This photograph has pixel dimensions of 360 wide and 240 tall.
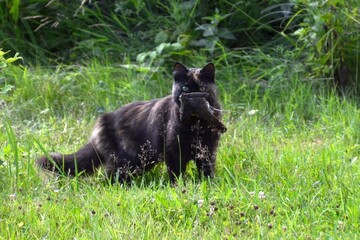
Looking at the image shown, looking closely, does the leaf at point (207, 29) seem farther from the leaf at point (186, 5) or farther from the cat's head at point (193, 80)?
the cat's head at point (193, 80)

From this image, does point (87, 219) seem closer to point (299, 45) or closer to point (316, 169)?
point (316, 169)

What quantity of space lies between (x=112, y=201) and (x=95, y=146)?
1125 millimetres

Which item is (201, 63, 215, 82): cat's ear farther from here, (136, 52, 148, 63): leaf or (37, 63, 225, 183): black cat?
(136, 52, 148, 63): leaf

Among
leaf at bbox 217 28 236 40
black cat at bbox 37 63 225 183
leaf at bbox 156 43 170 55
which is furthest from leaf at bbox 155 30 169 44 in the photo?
black cat at bbox 37 63 225 183

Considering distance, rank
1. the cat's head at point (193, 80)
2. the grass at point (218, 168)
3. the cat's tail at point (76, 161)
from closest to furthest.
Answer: the grass at point (218, 168), the cat's head at point (193, 80), the cat's tail at point (76, 161)

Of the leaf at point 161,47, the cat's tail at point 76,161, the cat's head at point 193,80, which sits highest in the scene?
the cat's head at point 193,80

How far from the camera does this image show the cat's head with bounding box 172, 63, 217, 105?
538cm

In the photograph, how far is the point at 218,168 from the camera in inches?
220

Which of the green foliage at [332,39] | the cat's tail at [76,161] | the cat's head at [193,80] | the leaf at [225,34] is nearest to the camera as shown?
the cat's head at [193,80]

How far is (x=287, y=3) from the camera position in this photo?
770 cm

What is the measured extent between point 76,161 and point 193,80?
3.54ft

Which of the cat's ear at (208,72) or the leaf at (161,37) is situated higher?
the cat's ear at (208,72)

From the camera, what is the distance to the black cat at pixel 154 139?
17.7ft

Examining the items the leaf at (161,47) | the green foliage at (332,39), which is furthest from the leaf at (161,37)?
the green foliage at (332,39)
